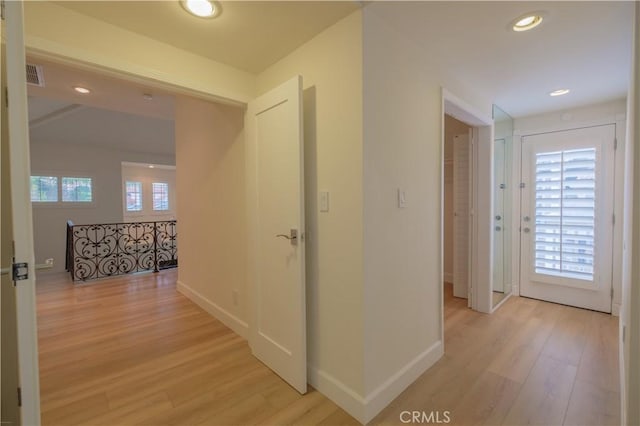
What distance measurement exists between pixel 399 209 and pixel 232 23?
1.55 meters

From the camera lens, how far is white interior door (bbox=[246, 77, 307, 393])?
194 centimetres

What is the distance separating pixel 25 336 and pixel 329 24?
6.90ft

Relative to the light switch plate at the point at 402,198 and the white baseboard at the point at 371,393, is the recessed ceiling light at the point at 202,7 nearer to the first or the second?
the light switch plate at the point at 402,198

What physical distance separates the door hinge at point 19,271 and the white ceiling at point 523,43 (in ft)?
6.65

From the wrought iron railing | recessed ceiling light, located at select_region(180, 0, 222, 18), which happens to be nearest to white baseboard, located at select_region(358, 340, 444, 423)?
recessed ceiling light, located at select_region(180, 0, 222, 18)

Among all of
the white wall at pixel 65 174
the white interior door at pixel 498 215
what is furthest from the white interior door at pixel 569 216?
the white wall at pixel 65 174

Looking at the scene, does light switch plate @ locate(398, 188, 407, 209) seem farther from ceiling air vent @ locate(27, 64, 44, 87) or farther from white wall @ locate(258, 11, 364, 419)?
ceiling air vent @ locate(27, 64, 44, 87)

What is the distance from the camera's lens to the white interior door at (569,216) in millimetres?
3238

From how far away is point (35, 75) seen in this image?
2.53 meters

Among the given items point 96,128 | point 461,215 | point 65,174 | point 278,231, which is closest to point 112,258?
point 96,128

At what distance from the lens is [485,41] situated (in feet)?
6.59

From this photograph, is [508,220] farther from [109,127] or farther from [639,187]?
[109,127]

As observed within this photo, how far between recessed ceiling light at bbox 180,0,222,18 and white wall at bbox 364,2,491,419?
0.83m

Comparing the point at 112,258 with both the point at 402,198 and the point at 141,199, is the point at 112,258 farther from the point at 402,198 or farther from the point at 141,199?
the point at 402,198
